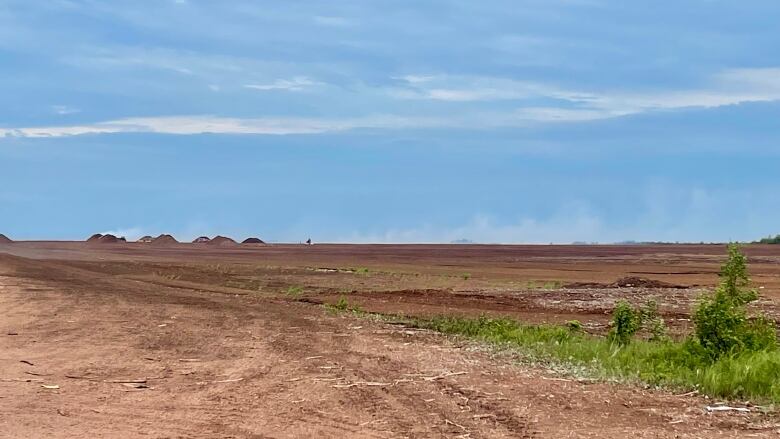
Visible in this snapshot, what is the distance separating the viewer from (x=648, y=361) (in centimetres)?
1305

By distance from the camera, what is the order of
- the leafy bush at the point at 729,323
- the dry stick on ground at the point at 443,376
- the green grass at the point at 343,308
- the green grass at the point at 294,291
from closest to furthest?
the dry stick on ground at the point at 443,376
the leafy bush at the point at 729,323
the green grass at the point at 343,308
the green grass at the point at 294,291

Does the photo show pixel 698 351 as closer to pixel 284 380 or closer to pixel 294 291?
pixel 284 380

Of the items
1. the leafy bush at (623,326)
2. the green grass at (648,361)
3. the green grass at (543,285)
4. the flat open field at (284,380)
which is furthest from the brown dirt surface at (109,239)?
the leafy bush at (623,326)

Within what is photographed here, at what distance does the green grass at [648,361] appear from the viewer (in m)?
11.1

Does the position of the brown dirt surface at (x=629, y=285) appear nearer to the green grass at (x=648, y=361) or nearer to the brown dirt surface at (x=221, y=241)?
the green grass at (x=648, y=361)

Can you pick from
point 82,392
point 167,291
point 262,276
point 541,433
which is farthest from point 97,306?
point 262,276

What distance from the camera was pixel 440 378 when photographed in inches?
454

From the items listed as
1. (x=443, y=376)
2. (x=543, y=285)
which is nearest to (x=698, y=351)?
(x=443, y=376)

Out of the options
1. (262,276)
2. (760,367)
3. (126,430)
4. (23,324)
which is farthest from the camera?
(262,276)

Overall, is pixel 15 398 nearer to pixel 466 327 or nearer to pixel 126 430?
pixel 126 430

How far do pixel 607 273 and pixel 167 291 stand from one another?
24.0m

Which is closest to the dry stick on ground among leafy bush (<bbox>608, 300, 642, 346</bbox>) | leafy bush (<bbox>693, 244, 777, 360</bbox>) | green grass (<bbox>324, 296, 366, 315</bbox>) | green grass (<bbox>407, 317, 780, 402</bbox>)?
green grass (<bbox>407, 317, 780, 402</bbox>)

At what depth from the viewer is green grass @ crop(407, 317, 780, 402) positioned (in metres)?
11.1

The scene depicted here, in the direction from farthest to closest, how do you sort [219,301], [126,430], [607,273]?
[607,273], [219,301], [126,430]
